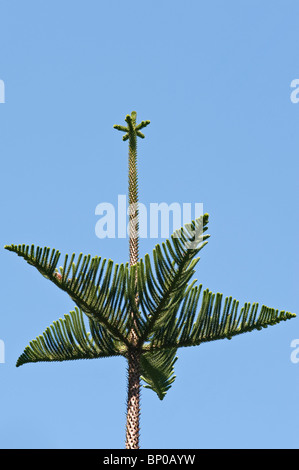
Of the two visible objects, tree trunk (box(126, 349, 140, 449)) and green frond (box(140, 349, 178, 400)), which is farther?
green frond (box(140, 349, 178, 400))

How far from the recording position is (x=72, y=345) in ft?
23.2

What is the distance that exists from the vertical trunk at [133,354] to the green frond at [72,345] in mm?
245

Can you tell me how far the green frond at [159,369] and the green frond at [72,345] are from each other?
0.42 m

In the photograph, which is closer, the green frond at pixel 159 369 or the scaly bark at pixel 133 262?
the scaly bark at pixel 133 262

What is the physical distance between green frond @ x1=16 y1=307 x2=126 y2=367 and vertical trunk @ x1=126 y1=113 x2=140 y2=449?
245 millimetres

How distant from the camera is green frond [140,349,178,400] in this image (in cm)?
730

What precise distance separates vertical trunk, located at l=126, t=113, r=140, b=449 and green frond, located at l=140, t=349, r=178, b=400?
1.12ft

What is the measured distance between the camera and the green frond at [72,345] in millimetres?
6883

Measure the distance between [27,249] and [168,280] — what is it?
1.29 meters

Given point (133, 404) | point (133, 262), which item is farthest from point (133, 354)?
point (133, 262)

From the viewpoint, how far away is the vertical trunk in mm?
6301

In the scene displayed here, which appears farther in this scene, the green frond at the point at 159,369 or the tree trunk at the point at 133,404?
the green frond at the point at 159,369
